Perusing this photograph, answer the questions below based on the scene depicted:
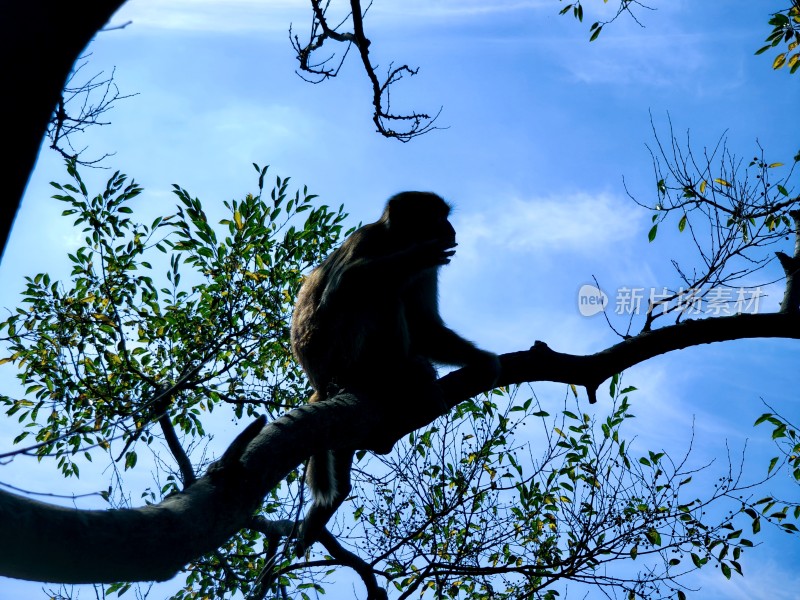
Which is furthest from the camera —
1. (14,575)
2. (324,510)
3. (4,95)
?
(324,510)

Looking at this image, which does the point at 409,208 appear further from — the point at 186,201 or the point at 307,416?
the point at 307,416

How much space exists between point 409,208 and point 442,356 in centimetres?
139

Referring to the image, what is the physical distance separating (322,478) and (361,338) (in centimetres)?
106

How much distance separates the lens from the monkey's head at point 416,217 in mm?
6402

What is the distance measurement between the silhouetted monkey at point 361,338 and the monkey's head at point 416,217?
116mm

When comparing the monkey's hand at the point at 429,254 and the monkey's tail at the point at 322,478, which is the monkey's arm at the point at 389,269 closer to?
the monkey's hand at the point at 429,254

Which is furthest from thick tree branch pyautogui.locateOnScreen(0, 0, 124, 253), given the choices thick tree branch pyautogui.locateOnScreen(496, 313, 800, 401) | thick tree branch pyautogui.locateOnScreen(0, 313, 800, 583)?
thick tree branch pyautogui.locateOnScreen(496, 313, 800, 401)

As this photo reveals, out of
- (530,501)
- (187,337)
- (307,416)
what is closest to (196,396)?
(187,337)

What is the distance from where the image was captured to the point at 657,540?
20.9ft

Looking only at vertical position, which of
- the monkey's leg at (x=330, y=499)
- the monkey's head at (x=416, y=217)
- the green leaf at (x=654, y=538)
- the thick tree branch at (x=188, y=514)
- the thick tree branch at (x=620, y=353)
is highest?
the monkey's head at (x=416, y=217)

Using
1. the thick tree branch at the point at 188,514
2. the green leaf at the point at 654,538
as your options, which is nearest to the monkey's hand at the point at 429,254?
the thick tree branch at the point at 188,514

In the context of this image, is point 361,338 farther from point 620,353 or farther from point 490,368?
point 620,353

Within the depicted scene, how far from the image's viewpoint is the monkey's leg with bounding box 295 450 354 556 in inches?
205

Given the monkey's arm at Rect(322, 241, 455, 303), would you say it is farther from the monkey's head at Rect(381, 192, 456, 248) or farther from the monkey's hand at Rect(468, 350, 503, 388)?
the monkey's hand at Rect(468, 350, 503, 388)
